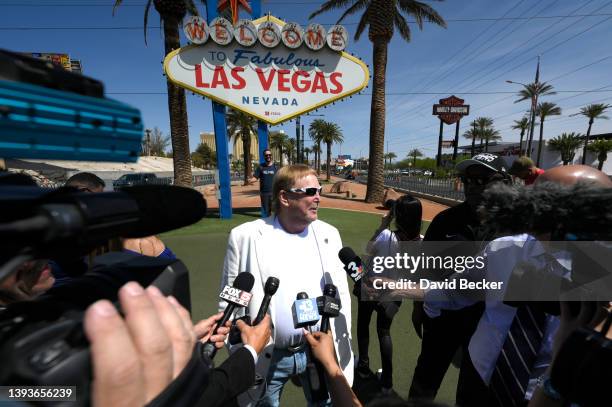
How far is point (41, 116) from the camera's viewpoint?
0.53 meters

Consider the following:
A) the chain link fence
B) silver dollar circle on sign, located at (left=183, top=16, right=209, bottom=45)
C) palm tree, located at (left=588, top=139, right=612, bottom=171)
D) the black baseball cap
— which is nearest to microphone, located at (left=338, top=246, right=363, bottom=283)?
the black baseball cap

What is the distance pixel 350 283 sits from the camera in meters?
4.63

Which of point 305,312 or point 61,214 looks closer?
point 61,214

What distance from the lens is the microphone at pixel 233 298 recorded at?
135 centimetres

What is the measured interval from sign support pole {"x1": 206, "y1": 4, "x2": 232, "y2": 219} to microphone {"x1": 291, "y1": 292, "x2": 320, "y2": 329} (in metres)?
7.79

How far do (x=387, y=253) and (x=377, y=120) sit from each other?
11060mm

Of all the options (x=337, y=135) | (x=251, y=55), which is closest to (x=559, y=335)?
(x=251, y=55)

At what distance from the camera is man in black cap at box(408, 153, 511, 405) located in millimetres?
2049

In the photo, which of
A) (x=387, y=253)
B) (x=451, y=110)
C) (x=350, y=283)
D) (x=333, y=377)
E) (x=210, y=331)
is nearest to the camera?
(x=333, y=377)

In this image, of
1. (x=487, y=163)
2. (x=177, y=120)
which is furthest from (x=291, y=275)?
(x=177, y=120)

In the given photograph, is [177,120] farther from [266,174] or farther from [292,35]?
[292,35]

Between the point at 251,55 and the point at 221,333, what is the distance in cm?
777

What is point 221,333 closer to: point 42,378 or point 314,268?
point 314,268

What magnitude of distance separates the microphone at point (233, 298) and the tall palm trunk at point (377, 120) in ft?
39.4
